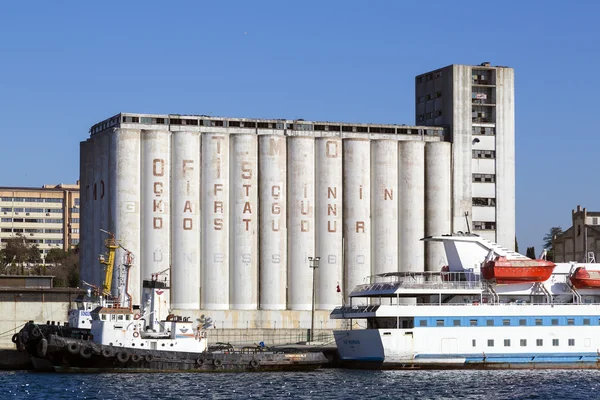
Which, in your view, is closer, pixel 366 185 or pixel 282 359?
pixel 282 359

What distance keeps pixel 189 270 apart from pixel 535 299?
30878mm

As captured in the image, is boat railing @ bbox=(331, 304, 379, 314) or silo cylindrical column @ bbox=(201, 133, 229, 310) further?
silo cylindrical column @ bbox=(201, 133, 229, 310)

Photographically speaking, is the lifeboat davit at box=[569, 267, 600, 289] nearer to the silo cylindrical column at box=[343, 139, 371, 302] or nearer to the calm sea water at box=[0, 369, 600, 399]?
the calm sea water at box=[0, 369, 600, 399]

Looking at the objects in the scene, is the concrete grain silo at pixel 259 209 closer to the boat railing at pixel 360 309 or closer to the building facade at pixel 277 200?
the building facade at pixel 277 200

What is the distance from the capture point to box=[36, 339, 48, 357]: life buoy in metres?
70.6

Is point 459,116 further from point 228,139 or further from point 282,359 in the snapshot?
point 282,359

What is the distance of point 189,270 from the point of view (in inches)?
3848

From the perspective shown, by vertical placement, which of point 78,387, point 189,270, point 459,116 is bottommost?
point 78,387

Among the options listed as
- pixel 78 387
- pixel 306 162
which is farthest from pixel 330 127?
pixel 78 387

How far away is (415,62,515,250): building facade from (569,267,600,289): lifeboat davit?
28.6 m

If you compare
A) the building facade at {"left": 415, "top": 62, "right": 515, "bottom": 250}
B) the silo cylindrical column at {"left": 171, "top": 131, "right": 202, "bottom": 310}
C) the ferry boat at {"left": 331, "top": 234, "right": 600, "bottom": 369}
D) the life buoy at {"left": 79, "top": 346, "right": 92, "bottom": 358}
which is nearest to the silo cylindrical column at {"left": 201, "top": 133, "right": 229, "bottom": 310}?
the silo cylindrical column at {"left": 171, "top": 131, "right": 202, "bottom": 310}

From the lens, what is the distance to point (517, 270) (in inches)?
3091

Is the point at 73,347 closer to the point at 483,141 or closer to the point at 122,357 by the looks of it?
the point at 122,357

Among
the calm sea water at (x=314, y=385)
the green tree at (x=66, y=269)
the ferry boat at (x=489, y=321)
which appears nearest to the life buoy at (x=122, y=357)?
the calm sea water at (x=314, y=385)
